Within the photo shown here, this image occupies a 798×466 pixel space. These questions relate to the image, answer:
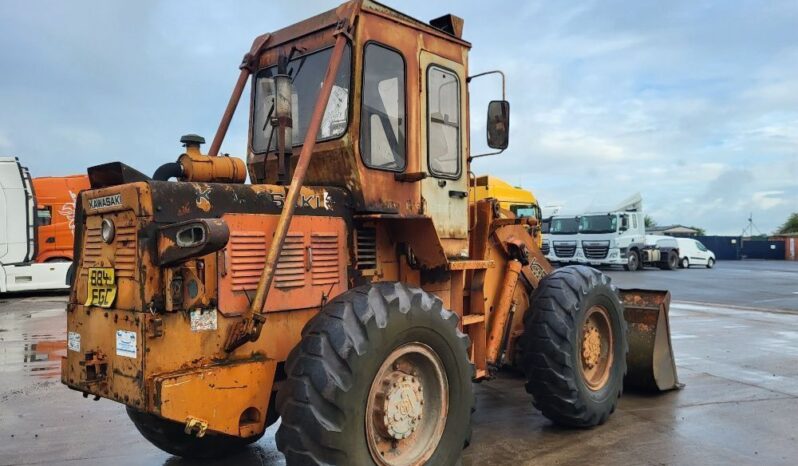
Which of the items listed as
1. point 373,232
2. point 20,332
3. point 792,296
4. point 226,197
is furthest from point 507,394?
point 792,296

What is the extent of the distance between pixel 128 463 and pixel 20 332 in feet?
29.3

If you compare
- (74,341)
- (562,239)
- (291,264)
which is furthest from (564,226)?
(74,341)

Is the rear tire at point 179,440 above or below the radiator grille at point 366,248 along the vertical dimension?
below

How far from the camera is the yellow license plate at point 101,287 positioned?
12.1 feet

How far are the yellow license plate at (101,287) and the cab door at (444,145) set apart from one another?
2.23 m

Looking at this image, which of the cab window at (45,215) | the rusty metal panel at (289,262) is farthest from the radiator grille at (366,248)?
the cab window at (45,215)

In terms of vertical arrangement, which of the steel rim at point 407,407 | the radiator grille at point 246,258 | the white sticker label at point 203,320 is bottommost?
the steel rim at point 407,407

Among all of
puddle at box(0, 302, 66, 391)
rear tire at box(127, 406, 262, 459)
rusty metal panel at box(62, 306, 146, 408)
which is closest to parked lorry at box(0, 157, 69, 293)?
puddle at box(0, 302, 66, 391)

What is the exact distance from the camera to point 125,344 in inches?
139

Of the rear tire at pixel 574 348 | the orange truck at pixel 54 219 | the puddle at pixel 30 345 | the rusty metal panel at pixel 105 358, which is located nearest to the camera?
the rusty metal panel at pixel 105 358

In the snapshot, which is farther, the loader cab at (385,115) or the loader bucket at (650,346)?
the loader bucket at (650,346)

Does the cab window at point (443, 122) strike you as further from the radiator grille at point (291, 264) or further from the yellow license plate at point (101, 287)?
the yellow license plate at point (101, 287)

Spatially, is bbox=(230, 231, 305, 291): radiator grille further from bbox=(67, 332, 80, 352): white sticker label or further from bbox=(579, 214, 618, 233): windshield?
bbox=(579, 214, 618, 233): windshield

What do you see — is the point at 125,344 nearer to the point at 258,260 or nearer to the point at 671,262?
the point at 258,260
